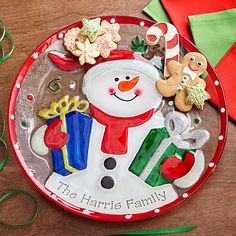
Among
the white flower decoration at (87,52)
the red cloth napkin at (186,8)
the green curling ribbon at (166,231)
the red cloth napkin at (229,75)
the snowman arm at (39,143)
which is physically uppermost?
the white flower decoration at (87,52)

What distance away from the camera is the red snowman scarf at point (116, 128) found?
3.13 feet

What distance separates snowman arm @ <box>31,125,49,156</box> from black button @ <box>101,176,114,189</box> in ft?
0.34

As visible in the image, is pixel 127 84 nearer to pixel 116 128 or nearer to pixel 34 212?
pixel 116 128

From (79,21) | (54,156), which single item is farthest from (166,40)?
(54,156)

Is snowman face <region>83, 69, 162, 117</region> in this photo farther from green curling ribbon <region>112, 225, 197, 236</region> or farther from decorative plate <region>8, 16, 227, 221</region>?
green curling ribbon <region>112, 225, 197, 236</region>

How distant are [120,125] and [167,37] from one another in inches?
6.3


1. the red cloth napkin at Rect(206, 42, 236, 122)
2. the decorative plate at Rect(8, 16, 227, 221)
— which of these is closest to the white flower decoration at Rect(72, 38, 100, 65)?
the decorative plate at Rect(8, 16, 227, 221)

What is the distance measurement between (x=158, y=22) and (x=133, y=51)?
0.07 meters

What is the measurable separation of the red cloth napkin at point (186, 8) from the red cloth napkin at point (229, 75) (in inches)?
2.8

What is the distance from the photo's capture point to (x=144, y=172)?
3.11 ft

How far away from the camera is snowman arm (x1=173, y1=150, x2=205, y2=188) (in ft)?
3.09

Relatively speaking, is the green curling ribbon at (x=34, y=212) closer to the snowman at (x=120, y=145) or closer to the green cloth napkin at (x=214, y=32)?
the snowman at (x=120, y=145)

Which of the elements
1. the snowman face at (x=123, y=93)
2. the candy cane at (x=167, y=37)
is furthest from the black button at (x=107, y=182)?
the candy cane at (x=167, y=37)

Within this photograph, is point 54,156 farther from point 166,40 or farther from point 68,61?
point 166,40
